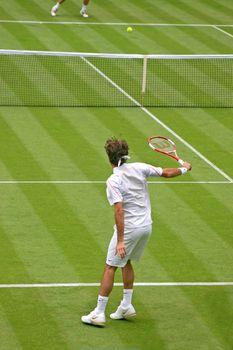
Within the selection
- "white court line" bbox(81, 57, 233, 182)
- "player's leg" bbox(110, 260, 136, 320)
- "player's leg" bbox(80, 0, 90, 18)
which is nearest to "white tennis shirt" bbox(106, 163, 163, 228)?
"player's leg" bbox(110, 260, 136, 320)

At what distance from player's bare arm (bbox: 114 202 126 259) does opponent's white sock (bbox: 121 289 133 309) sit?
603 mm

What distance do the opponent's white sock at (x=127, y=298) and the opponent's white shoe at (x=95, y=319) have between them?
1.00 feet

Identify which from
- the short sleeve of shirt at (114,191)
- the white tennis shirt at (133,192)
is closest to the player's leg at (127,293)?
the white tennis shirt at (133,192)

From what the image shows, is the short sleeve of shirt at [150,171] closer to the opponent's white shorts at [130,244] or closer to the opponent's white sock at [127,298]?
the opponent's white shorts at [130,244]

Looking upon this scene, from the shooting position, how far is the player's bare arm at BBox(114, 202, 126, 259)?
12.4m

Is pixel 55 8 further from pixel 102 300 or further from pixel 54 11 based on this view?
pixel 102 300

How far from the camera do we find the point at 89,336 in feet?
41.0

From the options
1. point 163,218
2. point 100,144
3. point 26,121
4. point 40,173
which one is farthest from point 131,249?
point 26,121

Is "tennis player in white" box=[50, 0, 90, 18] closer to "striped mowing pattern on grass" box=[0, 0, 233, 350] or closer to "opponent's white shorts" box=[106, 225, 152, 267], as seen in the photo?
"striped mowing pattern on grass" box=[0, 0, 233, 350]

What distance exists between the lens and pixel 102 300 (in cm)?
1283

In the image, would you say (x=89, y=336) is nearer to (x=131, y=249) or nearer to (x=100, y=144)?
(x=131, y=249)

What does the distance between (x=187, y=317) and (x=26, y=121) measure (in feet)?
33.2

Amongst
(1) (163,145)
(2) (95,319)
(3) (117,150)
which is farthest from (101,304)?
(1) (163,145)

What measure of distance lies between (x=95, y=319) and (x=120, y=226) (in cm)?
122
